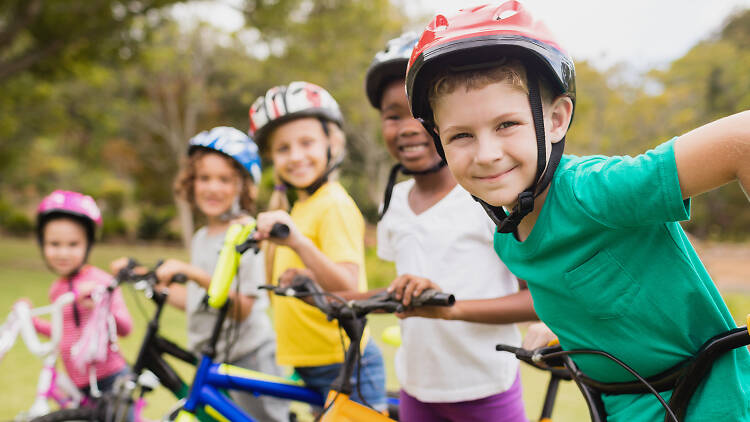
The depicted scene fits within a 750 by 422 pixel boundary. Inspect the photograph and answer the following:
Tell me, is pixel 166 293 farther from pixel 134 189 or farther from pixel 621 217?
pixel 134 189

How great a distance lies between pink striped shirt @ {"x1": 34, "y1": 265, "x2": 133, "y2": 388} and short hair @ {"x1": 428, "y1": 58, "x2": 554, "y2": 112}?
2612mm

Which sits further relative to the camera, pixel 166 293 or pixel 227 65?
pixel 227 65

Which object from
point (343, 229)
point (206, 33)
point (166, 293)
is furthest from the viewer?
point (206, 33)

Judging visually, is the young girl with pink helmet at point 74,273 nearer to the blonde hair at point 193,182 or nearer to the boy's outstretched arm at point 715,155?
the blonde hair at point 193,182

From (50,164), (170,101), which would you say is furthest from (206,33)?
(50,164)

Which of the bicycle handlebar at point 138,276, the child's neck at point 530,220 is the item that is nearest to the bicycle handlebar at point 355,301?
the child's neck at point 530,220

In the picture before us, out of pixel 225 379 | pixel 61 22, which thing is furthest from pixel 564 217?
pixel 61 22

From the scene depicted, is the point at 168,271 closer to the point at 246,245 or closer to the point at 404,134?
the point at 246,245

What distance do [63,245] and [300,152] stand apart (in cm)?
178

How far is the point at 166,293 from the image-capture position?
2.76 meters

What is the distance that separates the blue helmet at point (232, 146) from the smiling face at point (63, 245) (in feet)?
3.16

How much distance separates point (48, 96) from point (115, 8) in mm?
5329

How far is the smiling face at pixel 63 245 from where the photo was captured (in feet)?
11.1

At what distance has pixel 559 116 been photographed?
1.43m
